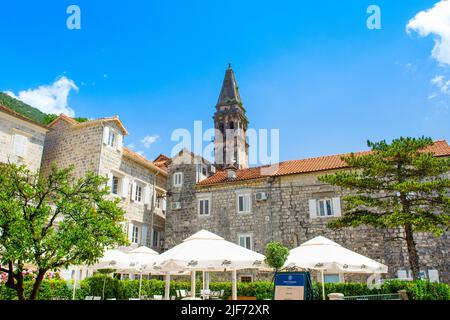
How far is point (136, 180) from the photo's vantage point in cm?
2620

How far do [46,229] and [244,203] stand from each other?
16917 mm

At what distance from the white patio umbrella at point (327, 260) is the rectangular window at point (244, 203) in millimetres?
11623

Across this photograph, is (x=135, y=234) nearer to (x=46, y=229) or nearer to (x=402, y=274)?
(x=46, y=229)

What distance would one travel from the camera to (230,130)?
160ft

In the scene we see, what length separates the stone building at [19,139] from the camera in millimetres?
20750

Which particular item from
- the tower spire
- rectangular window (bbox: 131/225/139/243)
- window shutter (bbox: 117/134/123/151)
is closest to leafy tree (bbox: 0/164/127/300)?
window shutter (bbox: 117/134/123/151)

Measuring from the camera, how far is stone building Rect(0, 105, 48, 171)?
817 inches

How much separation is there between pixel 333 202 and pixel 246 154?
28811 mm

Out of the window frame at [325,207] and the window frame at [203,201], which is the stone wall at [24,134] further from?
the window frame at [325,207]

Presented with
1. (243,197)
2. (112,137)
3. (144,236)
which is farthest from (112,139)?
(243,197)

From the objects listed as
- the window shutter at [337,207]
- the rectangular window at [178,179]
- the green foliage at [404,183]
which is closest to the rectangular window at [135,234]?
the rectangular window at [178,179]

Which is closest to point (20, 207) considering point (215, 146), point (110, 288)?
point (110, 288)

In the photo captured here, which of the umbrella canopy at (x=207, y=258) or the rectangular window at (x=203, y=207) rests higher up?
the rectangular window at (x=203, y=207)
